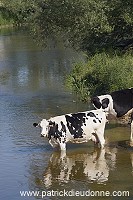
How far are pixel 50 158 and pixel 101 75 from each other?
7.55 meters

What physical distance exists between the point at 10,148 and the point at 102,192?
3.88 metres

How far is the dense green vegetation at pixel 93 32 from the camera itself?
15953mm

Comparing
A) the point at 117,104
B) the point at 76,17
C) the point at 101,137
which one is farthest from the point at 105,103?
the point at 76,17

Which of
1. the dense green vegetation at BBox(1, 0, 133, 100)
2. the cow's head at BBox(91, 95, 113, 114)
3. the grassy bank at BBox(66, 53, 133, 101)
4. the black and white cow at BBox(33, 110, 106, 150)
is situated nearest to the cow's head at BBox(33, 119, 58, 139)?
the black and white cow at BBox(33, 110, 106, 150)

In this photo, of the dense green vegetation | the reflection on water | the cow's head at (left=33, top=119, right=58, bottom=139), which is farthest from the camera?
the dense green vegetation

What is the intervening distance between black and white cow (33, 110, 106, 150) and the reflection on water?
13.9 inches

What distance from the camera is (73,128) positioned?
1195cm

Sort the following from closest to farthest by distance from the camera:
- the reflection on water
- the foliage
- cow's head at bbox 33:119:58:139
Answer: the reflection on water, cow's head at bbox 33:119:58:139, the foliage

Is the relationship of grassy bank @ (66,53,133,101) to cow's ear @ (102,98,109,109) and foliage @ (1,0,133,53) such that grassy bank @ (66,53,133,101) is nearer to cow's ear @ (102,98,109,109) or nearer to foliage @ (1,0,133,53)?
foliage @ (1,0,133,53)

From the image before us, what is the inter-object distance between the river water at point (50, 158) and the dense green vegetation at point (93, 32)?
122 cm

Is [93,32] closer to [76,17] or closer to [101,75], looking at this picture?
[101,75]

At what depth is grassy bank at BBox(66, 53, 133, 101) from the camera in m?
17.3

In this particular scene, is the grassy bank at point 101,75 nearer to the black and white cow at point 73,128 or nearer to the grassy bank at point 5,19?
the black and white cow at point 73,128

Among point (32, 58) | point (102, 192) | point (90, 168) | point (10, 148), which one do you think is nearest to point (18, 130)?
point (10, 148)
